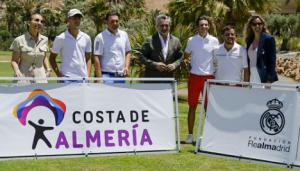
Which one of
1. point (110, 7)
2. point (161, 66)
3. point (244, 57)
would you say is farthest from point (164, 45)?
point (110, 7)

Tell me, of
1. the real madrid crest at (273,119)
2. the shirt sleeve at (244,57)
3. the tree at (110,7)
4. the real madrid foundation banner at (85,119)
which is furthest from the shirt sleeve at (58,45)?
the tree at (110,7)

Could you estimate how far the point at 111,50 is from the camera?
944 centimetres

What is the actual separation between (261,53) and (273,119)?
1223 millimetres

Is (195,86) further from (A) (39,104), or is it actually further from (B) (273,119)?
(A) (39,104)

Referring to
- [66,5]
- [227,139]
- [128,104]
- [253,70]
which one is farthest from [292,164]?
[66,5]

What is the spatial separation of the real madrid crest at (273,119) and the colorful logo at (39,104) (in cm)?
275

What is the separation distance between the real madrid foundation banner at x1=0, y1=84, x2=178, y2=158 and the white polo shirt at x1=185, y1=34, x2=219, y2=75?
96cm

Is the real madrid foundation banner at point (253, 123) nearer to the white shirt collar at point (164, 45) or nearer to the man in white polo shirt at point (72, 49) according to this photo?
the white shirt collar at point (164, 45)

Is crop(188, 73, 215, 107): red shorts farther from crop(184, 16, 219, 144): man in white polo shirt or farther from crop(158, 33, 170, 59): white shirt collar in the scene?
crop(158, 33, 170, 59): white shirt collar

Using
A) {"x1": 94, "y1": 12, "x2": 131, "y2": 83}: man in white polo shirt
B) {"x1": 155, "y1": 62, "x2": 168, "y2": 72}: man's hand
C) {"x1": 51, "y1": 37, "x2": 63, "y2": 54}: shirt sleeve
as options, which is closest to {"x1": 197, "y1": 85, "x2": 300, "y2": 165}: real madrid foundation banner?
{"x1": 155, "y1": 62, "x2": 168, "y2": 72}: man's hand

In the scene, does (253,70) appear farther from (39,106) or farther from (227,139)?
(39,106)

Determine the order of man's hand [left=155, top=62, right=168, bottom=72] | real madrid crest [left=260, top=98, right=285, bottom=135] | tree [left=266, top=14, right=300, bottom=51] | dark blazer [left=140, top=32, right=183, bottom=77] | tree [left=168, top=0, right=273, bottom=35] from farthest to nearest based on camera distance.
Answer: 1. tree [left=266, top=14, right=300, bottom=51]
2. tree [left=168, top=0, right=273, bottom=35]
3. dark blazer [left=140, top=32, right=183, bottom=77]
4. man's hand [left=155, top=62, right=168, bottom=72]
5. real madrid crest [left=260, top=98, right=285, bottom=135]

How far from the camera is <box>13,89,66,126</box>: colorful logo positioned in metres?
7.94

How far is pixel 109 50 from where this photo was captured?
944 centimetres
